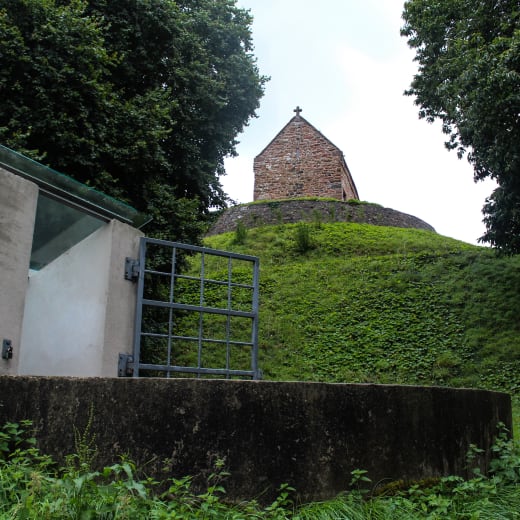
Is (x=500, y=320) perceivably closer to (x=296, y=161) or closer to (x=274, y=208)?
(x=274, y=208)

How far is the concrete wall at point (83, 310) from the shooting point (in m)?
5.10

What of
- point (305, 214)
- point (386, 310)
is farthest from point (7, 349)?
point (305, 214)

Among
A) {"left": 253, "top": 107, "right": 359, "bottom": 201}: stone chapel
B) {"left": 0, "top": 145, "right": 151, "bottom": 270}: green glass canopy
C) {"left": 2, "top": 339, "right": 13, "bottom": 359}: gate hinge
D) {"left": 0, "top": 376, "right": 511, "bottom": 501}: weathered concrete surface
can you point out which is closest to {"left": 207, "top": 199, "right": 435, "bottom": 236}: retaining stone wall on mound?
{"left": 253, "top": 107, "right": 359, "bottom": 201}: stone chapel

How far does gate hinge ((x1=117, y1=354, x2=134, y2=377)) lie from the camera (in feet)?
16.9

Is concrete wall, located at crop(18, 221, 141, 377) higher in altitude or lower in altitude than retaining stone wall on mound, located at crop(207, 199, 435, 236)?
lower

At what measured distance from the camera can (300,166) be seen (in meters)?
29.5

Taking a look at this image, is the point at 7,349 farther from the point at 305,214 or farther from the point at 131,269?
the point at 305,214

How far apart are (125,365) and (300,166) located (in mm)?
25059

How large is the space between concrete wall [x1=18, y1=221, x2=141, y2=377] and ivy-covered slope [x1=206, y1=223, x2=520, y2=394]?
22.7 ft

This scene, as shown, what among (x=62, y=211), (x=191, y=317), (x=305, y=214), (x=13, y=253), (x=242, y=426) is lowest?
(x=242, y=426)

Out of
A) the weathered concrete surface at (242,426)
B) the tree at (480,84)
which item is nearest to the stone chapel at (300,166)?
the tree at (480,84)

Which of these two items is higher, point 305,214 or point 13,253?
point 305,214

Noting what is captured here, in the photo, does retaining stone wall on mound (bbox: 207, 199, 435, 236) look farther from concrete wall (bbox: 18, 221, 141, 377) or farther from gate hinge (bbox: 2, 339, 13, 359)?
gate hinge (bbox: 2, 339, 13, 359)

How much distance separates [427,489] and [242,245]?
1679 cm
